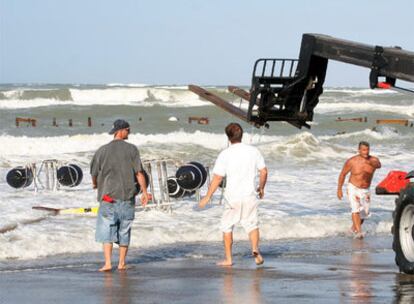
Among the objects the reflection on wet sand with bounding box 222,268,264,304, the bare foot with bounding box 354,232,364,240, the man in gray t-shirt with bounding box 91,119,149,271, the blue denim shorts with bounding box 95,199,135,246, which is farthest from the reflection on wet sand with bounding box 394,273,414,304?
the bare foot with bounding box 354,232,364,240

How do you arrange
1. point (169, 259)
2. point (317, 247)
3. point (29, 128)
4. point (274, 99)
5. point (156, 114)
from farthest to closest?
point (156, 114), point (29, 128), point (317, 247), point (169, 259), point (274, 99)

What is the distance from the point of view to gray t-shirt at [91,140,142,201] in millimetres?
11125

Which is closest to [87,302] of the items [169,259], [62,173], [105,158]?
[105,158]

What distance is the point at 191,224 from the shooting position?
53.9 ft

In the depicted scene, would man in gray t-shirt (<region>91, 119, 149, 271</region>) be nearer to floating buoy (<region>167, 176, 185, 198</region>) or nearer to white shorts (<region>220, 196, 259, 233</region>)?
white shorts (<region>220, 196, 259, 233</region>)

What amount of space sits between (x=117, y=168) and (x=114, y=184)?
0.18 m

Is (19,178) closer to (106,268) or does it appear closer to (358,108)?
(106,268)

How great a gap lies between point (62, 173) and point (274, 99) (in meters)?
9.92

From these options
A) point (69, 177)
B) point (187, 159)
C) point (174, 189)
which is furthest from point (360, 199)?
point (187, 159)

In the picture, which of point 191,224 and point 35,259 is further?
point 191,224

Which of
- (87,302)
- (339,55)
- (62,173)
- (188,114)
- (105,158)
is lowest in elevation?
(188,114)

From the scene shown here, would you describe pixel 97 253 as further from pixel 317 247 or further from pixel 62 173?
pixel 62 173

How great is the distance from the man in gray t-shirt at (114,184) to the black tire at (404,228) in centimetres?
265

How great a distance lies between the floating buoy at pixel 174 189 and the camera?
18.9 m
